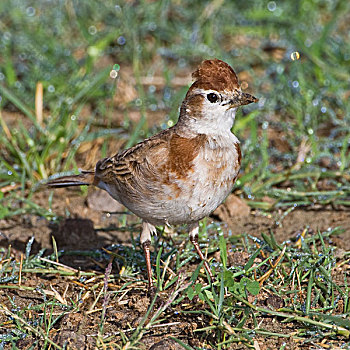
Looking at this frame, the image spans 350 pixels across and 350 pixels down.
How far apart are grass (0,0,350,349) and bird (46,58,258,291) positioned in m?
0.34

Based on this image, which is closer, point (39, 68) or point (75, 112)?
point (75, 112)

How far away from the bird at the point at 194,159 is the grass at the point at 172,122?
34 centimetres

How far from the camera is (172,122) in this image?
19.4 ft

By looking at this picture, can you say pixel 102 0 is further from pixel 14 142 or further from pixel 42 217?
pixel 42 217

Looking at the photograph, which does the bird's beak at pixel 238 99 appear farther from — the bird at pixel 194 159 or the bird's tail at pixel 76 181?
the bird's tail at pixel 76 181

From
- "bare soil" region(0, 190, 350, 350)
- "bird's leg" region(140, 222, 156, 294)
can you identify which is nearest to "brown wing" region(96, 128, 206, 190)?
"bird's leg" region(140, 222, 156, 294)

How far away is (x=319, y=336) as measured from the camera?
3.64m

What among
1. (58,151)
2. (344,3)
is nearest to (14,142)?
(58,151)

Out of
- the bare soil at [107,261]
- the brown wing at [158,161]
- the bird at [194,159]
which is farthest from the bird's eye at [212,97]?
the bare soil at [107,261]

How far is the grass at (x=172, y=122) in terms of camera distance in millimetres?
3830

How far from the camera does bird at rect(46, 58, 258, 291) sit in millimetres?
3832

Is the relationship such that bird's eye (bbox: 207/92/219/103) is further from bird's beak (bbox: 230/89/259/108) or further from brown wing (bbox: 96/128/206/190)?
brown wing (bbox: 96/128/206/190)

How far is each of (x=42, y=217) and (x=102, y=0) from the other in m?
3.16

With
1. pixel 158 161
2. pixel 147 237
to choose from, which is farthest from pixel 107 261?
pixel 158 161
